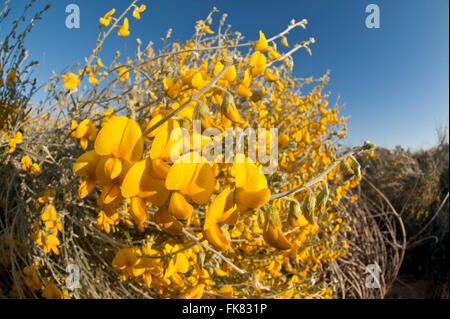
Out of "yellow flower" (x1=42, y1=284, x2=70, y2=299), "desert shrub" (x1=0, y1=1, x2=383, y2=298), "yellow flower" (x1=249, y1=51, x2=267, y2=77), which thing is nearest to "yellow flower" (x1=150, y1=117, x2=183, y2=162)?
"desert shrub" (x1=0, y1=1, x2=383, y2=298)

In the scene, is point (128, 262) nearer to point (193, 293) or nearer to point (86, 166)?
point (193, 293)

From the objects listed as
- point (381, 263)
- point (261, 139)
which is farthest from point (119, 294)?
point (381, 263)

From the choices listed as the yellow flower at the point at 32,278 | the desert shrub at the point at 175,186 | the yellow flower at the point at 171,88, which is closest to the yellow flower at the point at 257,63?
the desert shrub at the point at 175,186

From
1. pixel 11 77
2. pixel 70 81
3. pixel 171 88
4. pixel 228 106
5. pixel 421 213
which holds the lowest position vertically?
pixel 421 213

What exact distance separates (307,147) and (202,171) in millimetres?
1584

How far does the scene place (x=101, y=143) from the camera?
44 centimetres

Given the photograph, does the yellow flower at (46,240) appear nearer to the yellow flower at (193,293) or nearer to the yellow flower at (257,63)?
the yellow flower at (193,293)

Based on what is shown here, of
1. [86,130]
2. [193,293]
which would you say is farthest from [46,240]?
[193,293]

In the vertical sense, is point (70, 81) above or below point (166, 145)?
above

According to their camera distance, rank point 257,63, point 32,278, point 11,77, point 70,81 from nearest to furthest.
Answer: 1. point 257,63
2. point 32,278
3. point 70,81
4. point 11,77

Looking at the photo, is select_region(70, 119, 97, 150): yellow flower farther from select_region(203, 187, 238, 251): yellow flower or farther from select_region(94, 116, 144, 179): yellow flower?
select_region(203, 187, 238, 251): yellow flower

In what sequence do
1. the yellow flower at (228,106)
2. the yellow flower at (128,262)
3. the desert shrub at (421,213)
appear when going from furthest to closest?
the desert shrub at (421,213), the yellow flower at (128,262), the yellow flower at (228,106)

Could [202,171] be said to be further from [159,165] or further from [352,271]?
[352,271]
